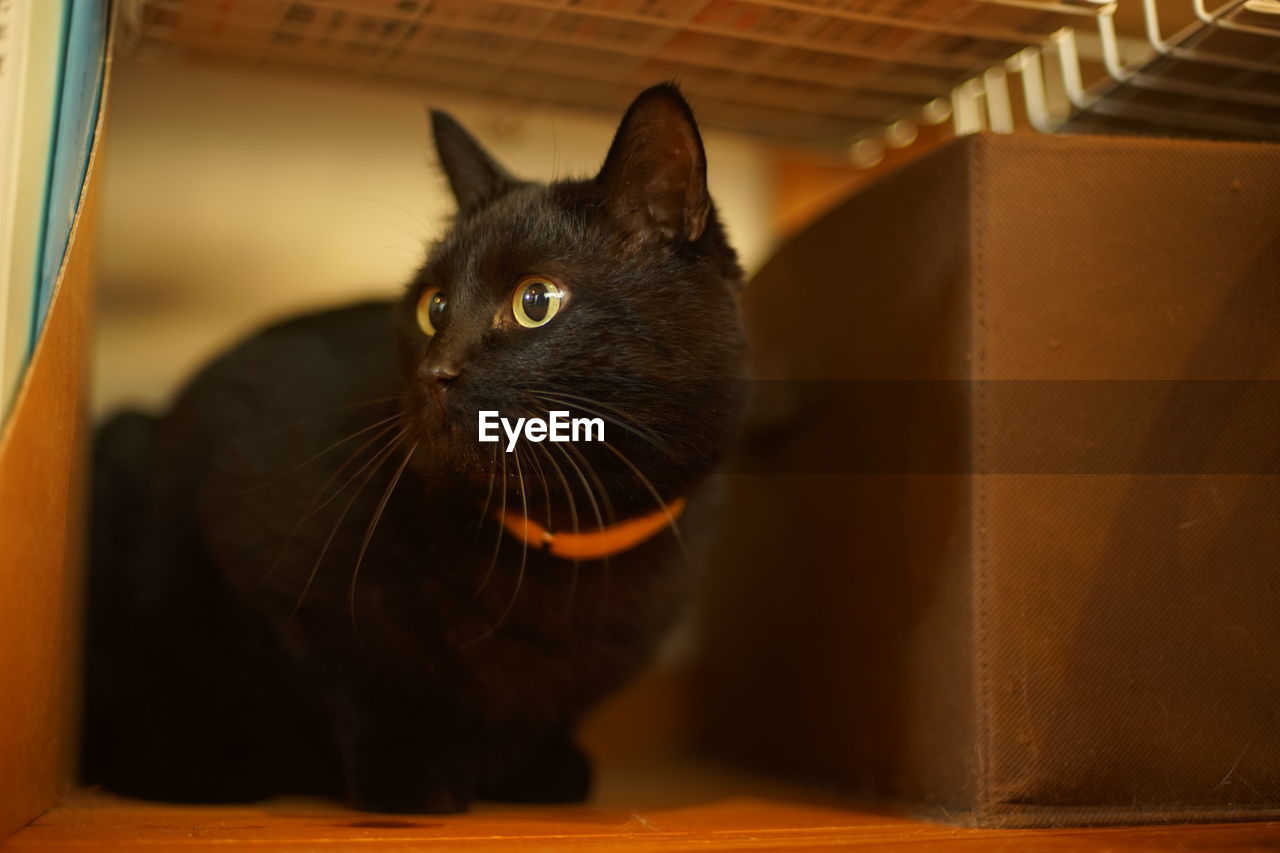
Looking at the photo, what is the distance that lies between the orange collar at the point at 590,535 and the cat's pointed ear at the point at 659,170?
0.25 metres

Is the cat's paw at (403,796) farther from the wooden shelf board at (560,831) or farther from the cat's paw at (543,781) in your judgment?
the cat's paw at (543,781)

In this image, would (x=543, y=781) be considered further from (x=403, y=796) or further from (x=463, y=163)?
(x=463, y=163)

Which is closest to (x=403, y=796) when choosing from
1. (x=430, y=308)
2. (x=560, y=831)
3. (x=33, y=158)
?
(x=560, y=831)

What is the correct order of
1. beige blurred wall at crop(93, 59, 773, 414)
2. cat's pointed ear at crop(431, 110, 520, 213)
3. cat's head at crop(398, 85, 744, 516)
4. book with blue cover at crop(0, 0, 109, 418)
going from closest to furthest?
book with blue cover at crop(0, 0, 109, 418), cat's head at crop(398, 85, 744, 516), cat's pointed ear at crop(431, 110, 520, 213), beige blurred wall at crop(93, 59, 773, 414)

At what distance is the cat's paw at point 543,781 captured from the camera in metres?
1.05

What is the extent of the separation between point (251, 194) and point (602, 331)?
0.78 m

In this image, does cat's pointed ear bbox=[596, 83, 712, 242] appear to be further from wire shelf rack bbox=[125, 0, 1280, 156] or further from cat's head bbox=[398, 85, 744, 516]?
wire shelf rack bbox=[125, 0, 1280, 156]

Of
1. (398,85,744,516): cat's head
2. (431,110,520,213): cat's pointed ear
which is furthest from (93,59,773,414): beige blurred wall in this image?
(398,85,744,516): cat's head

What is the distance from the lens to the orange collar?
0.90 m

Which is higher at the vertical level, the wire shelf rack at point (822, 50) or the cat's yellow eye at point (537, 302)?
the wire shelf rack at point (822, 50)

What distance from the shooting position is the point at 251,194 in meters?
1.39

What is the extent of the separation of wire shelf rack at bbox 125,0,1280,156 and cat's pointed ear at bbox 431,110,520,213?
0.39 feet

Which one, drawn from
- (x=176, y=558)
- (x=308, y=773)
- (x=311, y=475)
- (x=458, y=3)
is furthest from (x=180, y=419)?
(x=458, y=3)

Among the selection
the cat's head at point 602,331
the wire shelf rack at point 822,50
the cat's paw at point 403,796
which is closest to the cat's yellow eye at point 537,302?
the cat's head at point 602,331
